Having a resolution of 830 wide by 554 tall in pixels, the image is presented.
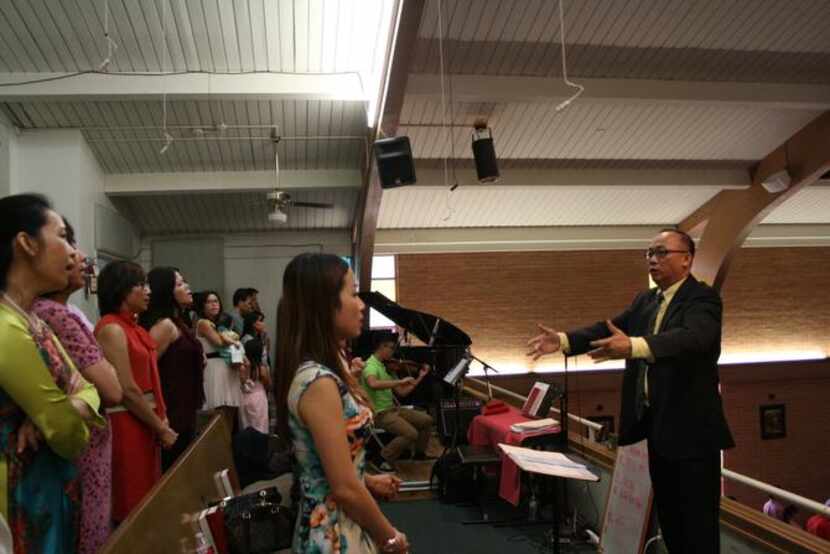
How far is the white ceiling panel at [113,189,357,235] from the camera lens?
31.1 ft

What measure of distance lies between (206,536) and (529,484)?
267cm

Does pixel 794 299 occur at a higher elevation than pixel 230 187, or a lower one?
lower

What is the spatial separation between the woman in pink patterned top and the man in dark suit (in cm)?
177

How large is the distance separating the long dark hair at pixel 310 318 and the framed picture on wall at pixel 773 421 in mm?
12780

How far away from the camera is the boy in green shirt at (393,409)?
554 centimetres

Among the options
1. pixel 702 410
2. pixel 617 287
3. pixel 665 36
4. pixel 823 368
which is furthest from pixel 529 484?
pixel 823 368

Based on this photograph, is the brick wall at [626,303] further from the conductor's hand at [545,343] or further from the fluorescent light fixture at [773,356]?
the conductor's hand at [545,343]

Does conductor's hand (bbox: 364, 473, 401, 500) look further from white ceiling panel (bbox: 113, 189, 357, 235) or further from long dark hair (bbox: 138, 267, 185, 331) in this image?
white ceiling panel (bbox: 113, 189, 357, 235)

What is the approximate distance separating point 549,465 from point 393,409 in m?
3.17

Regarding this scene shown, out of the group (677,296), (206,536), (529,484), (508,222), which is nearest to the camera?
(206,536)

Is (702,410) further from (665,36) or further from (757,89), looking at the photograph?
(757,89)

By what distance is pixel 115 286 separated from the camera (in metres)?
2.67

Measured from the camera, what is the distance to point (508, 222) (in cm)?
1125

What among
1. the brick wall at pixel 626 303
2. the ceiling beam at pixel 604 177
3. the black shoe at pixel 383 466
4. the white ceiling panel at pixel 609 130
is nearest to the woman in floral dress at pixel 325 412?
the black shoe at pixel 383 466
